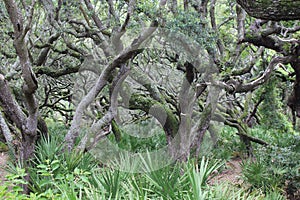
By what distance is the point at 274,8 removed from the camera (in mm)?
3400

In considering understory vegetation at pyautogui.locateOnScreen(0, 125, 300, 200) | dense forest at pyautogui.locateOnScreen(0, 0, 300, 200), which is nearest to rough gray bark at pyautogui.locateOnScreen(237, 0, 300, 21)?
dense forest at pyautogui.locateOnScreen(0, 0, 300, 200)

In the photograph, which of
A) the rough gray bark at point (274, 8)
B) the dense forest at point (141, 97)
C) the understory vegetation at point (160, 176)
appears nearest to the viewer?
the rough gray bark at point (274, 8)

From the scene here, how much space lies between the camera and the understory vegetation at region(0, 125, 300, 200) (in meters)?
3.74

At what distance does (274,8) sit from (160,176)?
2.26 m

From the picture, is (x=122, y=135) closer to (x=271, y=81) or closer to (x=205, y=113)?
(x=205, y=113)

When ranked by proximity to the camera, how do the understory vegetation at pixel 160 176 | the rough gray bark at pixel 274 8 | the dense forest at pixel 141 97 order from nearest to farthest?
the rough gray bark at pixel 274 8 < the understory vegetation at pixel 160 176 < the dense forest at pixel 141 97

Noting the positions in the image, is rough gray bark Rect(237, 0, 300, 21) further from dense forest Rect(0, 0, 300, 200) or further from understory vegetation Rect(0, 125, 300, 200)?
understory vegetation Rect(0, 125, 300, 200)

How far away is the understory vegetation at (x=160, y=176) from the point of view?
3738 mm

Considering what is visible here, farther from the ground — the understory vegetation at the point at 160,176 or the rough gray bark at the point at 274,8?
the rough gray bark at the point at 274,8

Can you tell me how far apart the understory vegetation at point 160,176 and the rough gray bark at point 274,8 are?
180 cm

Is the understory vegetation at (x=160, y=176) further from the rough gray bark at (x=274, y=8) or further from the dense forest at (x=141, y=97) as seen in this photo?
the rough gray bark at (x=274, y=8)

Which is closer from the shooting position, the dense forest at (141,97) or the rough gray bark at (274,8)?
the rough gray bark at (274,8)

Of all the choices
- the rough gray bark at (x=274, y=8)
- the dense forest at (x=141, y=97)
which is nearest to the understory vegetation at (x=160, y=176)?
the dense forest at (x=141, y=97)

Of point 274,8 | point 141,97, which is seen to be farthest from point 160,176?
point 141,97
